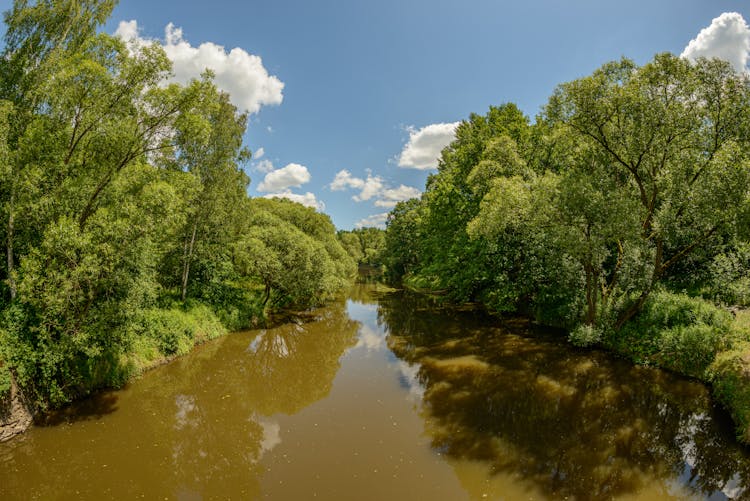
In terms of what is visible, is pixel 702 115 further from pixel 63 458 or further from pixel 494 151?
pixel 63 458

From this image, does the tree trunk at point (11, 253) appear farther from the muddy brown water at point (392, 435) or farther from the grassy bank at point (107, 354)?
the muddy brown water at point (392, 435)

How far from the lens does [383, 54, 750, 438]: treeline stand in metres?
14.4

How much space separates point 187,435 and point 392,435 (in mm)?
6299

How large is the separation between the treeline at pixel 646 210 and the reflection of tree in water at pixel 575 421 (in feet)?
5.21

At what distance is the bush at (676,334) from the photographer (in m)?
14.4

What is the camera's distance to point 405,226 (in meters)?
58.3

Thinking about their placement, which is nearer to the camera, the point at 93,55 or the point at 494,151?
the point at 93,55

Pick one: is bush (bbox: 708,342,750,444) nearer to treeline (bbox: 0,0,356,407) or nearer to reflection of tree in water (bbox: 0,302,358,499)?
reflection of tree in water (bbox: 0,302,358,499)

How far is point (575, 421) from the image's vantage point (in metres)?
11.6

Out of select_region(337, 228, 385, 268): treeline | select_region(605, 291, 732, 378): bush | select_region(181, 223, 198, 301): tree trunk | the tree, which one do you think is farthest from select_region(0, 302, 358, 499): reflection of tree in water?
select_region(337, 228, 385, 268): treeline

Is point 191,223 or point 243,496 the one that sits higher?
point 191,223

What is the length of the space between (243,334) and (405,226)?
3870cm

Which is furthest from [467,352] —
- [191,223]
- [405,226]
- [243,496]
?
[405,226]

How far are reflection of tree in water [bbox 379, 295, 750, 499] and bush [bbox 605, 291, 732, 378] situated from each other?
0.95 metres
